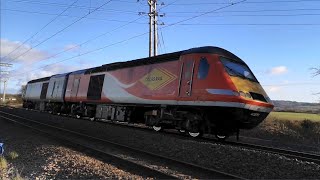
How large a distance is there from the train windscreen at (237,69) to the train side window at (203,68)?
0.59 metres

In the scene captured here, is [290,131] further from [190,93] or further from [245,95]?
[245,95]

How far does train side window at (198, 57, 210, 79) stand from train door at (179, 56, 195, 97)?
0.39 m

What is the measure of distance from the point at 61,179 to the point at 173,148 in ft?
15.8

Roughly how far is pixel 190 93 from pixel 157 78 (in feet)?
9.28

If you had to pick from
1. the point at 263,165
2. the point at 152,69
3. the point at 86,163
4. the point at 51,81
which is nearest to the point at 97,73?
the point at 152,69

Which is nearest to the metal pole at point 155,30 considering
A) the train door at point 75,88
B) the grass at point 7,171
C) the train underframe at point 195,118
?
the train door at point 75,88

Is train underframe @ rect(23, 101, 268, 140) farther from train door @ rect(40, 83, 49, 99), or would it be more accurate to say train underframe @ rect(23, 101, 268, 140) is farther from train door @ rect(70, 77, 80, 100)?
train door @ rect(40, 83, 49, 99)

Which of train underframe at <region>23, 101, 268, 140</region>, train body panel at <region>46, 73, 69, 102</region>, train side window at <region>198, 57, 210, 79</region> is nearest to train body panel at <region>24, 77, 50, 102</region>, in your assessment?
train body panel at <region>46, 73, 69, 102</region>

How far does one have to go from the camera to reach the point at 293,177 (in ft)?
28.6

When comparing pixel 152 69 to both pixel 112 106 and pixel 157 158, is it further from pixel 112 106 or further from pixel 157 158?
pixel 157 158

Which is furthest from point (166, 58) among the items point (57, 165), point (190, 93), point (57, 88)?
point (57, 88)

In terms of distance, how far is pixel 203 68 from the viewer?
48.5ft

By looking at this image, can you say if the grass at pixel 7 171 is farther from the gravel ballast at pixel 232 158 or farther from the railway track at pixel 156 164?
the gravel ballast at pixel 232 158

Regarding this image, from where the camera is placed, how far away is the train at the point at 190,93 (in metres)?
14.0
